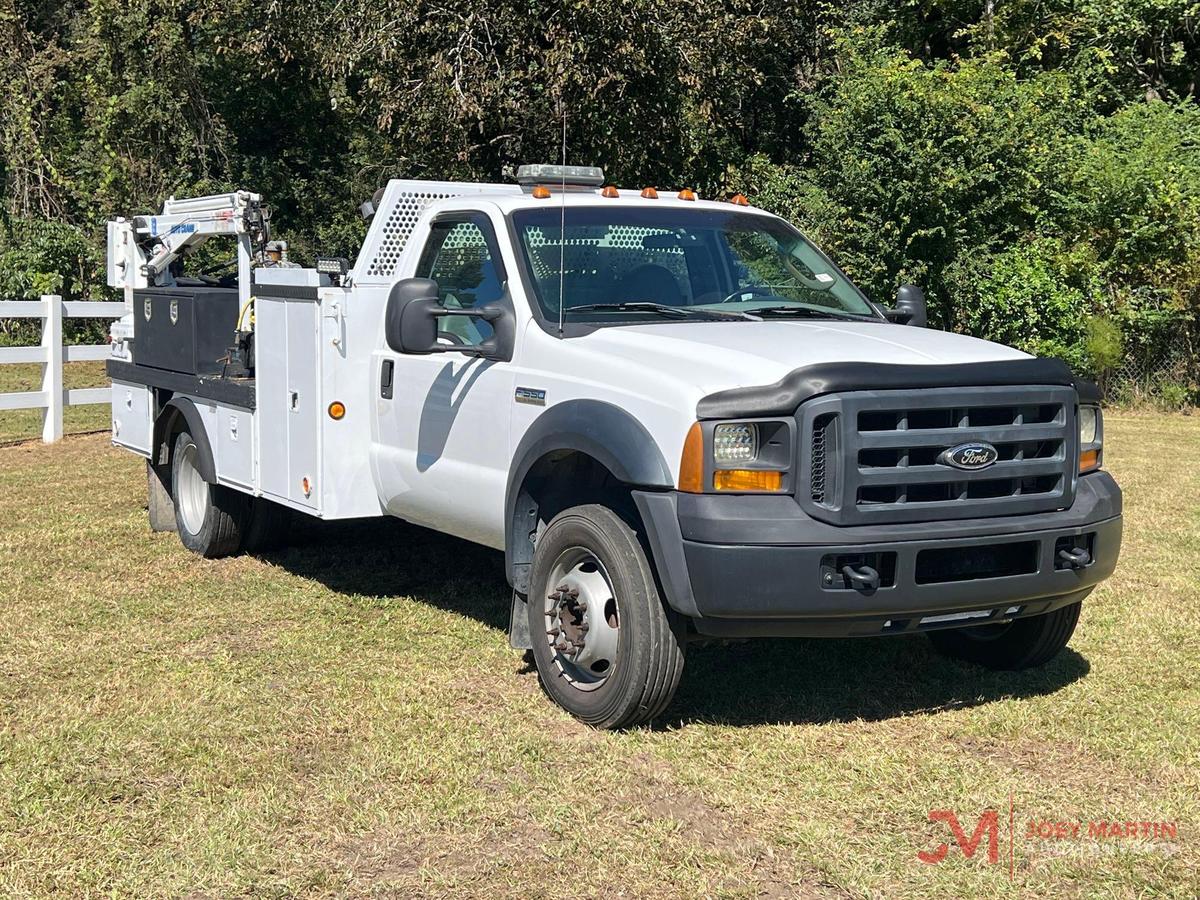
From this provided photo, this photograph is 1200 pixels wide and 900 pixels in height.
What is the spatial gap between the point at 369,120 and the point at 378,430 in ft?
57.2

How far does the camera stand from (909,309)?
273 inches

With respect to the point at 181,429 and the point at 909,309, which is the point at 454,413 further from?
the point at 181,429

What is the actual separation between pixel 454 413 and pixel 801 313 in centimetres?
161

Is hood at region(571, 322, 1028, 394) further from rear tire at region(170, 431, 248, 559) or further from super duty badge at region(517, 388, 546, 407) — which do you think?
rear tire at region(170, 431, 248, 559)

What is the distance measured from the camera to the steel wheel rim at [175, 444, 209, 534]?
8906 mm

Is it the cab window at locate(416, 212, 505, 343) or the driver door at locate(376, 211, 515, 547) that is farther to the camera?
the cab window at locate(416, 212, 505, 343)

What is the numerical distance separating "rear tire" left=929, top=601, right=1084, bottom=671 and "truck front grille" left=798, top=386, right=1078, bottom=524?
887 mm

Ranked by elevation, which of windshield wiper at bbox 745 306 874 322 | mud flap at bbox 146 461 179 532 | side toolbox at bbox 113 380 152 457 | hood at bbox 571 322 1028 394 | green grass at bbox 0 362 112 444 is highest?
windshield wiper at bbox 745 306 874 322

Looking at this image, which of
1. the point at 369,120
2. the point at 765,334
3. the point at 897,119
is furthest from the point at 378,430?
the point at 369,120

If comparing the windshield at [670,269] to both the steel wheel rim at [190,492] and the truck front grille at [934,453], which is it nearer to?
the truck front grille at [934,453]

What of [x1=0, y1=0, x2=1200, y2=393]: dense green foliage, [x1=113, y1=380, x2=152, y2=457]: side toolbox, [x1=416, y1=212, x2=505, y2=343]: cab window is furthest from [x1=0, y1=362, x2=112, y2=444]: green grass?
[x1=416, y1=212, x2=505, y2=343]: cab window

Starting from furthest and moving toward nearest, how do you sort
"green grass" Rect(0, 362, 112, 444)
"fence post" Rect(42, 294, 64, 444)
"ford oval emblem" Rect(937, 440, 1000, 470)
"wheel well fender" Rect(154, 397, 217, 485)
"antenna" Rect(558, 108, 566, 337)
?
"green grass" Rect(0, 362, 112, 444), "fence post" Rect(42, 294, 64, 444), "wheel well fender" Rect(154, 397, 217, 485), "antenna" Rect(558, 108, 566, 337), "ford oval emblem" Rect(937, 440, 1000, 470)

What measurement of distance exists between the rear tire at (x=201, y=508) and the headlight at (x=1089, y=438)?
5.07 metres

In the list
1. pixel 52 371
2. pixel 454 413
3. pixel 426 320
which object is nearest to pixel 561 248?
pixel 426 320
